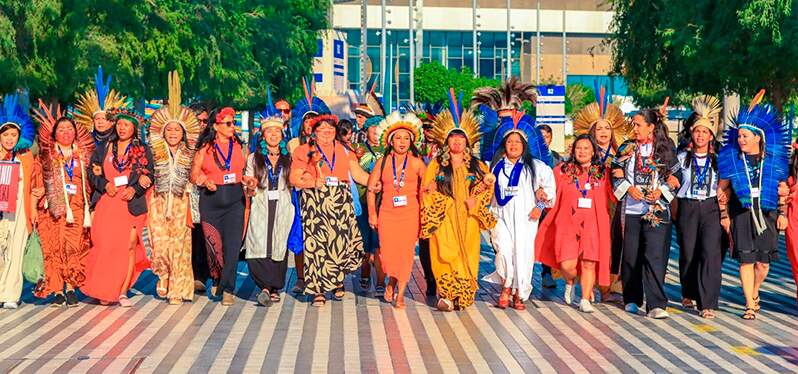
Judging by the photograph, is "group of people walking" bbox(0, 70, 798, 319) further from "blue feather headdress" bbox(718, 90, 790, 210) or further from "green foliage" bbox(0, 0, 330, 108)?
"green foliage" bbox(0, 0, 330, 108)

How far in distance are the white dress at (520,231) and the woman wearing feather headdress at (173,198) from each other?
2.83m

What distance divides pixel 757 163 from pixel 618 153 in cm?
121

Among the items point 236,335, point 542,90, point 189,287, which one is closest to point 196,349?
point 236,335

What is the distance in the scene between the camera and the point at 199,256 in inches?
587

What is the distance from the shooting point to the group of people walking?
13203mm

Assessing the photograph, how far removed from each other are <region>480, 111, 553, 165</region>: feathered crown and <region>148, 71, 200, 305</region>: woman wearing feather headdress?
2.74 meters

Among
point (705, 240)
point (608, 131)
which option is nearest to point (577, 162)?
point (608, 131)

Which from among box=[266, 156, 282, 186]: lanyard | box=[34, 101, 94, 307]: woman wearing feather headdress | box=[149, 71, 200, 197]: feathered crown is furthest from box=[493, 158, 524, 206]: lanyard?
box=[34, 101, 94, 307]: woman wearing feather headdress

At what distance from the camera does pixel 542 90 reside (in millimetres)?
26891

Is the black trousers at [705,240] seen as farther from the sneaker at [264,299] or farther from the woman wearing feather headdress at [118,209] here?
the woman wearing feather headdress at [118,209]

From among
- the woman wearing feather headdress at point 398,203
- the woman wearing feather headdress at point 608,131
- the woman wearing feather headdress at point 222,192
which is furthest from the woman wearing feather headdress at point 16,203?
the woman wearing feather headdress at point 608,131

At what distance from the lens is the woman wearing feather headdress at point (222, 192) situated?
14.1m

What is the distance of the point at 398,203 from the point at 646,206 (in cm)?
220

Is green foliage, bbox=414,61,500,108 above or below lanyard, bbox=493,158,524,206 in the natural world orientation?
above
